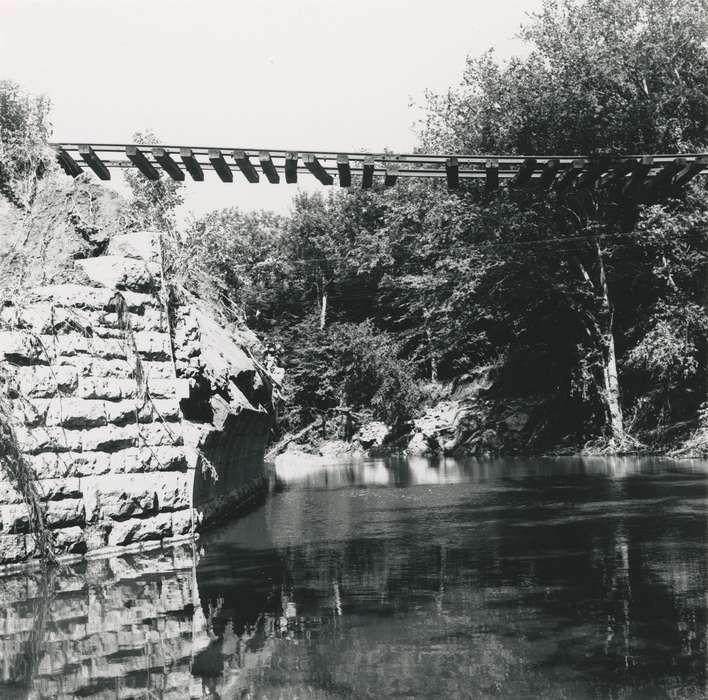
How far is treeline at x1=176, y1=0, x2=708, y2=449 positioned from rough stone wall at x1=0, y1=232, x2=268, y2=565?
963cm

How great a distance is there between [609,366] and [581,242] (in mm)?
4115

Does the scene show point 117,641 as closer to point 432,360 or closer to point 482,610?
point 482,610

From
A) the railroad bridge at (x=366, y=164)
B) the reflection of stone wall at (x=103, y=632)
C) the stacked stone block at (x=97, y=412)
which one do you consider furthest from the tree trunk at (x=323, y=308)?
the reflection of stone wall at (x=103, y=632)

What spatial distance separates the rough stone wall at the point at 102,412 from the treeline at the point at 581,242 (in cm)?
963

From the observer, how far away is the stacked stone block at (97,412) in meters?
8.17

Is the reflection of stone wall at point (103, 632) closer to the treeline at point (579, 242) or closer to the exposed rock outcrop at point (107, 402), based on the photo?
the exposed rock outcrop at point (107, 402)

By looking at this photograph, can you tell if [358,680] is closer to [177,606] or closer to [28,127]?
[177,606]

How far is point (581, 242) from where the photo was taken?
2733cm

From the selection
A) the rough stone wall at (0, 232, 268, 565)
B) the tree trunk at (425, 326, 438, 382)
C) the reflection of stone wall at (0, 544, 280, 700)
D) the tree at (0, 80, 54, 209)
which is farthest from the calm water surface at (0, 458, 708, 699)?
the tree trunk at (425, 326, 438, 382)

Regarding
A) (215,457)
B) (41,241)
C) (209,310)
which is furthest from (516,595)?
(209,310)

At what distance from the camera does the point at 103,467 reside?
8.59 metres

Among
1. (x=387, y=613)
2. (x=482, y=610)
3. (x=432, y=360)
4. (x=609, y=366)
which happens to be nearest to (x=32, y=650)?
(x=387, y=613)

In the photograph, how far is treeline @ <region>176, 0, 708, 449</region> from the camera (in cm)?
2411

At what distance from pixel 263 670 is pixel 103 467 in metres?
4.62
